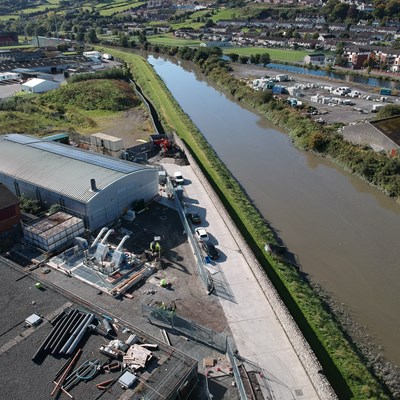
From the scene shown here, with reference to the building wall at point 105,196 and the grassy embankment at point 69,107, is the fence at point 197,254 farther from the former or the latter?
the grassy embankment at point 69,107

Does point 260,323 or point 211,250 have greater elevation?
point 211,250

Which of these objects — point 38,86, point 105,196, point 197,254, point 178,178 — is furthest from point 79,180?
point 38,86

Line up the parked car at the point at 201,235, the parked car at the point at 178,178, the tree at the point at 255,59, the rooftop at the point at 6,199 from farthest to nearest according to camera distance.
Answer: the tree at the point at 255,59
the parked car at the point at 178,178
the parked car at the point at 201,235
the rooftop at the point at 6,199

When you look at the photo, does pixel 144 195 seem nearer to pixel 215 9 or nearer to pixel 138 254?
pixel 138 254

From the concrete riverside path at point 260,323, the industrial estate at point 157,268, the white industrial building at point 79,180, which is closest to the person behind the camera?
the industrial estate at point 157,268

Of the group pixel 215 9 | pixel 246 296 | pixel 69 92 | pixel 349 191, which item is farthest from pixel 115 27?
pixel 246 296

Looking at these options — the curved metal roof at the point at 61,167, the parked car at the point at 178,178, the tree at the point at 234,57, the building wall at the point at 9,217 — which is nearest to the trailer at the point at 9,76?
the tree at the point at 234,57

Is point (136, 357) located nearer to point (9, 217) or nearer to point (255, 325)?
point (255, 325)
